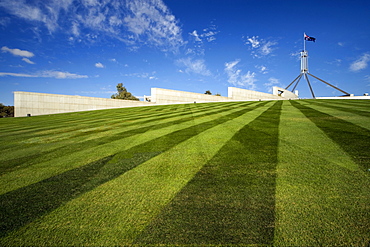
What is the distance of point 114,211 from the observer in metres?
2.17

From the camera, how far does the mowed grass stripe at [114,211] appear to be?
5.83 feet

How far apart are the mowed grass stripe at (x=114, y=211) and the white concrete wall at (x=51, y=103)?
28.4m

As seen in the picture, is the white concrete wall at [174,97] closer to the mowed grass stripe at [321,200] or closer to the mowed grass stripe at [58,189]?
the mowed grass stripe at [58,189]

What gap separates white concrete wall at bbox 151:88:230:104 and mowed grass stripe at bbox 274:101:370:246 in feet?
91.5

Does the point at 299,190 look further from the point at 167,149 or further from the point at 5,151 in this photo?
the point at 5,151

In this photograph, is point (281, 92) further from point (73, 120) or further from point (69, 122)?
point (69, 122)

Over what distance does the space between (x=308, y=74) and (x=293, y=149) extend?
67.3 m

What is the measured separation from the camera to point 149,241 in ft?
5.56

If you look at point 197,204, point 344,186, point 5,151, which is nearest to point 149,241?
point 197,204

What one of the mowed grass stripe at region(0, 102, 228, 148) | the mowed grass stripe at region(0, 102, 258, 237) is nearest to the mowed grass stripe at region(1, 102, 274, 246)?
the mowed grass stripe at region(0, 102, 258, 237)

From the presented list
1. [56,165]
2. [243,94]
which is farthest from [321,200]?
[243,94]

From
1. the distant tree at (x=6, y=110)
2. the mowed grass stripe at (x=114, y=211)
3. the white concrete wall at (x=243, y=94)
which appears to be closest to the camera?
the mowed grass stripe at (x=114, y=211)

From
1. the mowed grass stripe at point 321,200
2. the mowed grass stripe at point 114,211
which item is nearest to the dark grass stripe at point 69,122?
the mowed grass stripe at point 114,211

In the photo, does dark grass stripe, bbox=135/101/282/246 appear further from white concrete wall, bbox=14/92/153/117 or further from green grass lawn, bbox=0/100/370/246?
white concrete wall, bbox=14/92/153/117
